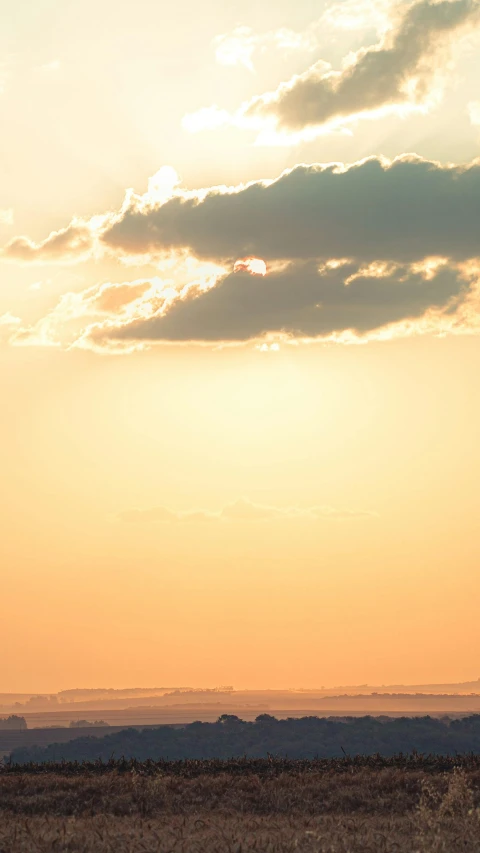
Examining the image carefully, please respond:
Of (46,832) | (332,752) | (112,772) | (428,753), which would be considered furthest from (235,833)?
(332,752)

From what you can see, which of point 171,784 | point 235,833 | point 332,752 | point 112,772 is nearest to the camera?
point 235,833

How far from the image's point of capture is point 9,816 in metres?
24.1

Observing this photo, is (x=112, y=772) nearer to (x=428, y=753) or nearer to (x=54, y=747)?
(x=428, y=753)

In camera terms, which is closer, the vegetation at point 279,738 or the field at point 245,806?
the field at point 245,806

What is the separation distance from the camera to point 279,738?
9419cm

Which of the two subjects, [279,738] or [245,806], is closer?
[245,806]

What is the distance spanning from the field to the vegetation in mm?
51995

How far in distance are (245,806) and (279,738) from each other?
71.5 meters

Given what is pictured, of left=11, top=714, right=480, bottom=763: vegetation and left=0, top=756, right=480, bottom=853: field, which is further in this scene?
left=11, top=714, right=480, bottom=763: vegetation

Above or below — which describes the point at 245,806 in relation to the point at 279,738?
above

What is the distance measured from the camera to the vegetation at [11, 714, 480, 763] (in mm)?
86438

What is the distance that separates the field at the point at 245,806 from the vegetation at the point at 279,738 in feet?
171

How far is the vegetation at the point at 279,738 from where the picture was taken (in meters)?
86.4

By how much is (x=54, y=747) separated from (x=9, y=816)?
3732 inches
